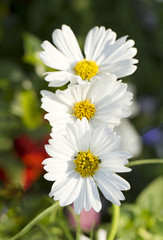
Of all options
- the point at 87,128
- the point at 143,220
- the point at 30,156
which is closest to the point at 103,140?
the point at 87,128

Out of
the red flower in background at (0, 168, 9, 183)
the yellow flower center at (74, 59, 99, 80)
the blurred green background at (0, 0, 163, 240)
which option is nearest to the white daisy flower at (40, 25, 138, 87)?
the yellow flower center at (74, 59, 99, 80)

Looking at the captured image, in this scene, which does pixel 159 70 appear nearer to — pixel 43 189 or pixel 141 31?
pixel 141 31

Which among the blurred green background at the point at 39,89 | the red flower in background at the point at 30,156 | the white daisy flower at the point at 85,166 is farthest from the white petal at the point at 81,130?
the red flower in background at the point at 30,156

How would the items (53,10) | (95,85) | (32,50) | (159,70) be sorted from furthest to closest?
(159,70), (53,10), (32,50), (95,85)

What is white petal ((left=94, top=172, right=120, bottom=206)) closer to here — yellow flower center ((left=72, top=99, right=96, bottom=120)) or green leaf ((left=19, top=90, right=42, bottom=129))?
yellow flower center ((left=72, top=99, right=96, bottom=120))

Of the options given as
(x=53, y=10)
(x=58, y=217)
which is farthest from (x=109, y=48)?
(x=53, y=10)

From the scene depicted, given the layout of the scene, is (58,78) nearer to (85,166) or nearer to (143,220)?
(85,166)

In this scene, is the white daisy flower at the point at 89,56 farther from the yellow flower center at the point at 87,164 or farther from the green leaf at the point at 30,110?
the green leaf at the point at 30,110
